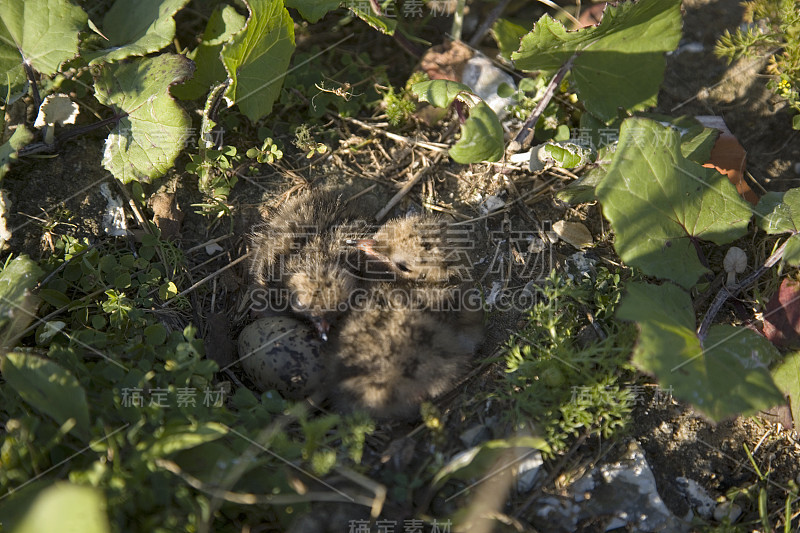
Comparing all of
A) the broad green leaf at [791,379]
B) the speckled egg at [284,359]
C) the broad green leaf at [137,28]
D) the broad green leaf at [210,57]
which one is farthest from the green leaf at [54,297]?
the broad green leaf at [791,379]

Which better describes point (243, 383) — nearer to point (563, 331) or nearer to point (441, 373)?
point (441, 373)

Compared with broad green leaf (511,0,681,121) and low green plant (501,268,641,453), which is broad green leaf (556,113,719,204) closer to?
broad green leaf (511,0,681,121)

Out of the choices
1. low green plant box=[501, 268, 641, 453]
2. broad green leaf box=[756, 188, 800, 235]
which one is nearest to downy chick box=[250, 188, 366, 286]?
low green plant box=[501, 268, 641, 453]

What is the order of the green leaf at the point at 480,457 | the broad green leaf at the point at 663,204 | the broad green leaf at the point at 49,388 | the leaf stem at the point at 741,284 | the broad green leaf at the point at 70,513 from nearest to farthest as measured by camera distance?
the broad green leaf at the point at 70,513
the broad green leaf at the point at 49,388
the green leaf at the point at 480,457
the broad green leaf at the point at 663,204
the leaf stem at the point at 741,284

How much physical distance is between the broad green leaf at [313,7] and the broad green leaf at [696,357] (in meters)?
2.19

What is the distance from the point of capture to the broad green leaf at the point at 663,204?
8.88ft

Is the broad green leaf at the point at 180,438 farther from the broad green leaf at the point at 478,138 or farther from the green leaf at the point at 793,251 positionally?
the green leaf at the point at 793,251

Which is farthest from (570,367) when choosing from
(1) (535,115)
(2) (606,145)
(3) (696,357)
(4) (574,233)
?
(1) (535,115)

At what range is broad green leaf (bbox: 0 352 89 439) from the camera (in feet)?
7.02

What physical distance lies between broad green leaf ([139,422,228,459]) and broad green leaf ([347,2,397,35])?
2.29m

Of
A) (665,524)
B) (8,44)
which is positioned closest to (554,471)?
(665,524)

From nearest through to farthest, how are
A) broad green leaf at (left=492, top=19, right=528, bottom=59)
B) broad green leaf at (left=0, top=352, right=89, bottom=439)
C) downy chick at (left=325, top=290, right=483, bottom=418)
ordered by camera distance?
broad green leaf at (left=0, top=352, right=89, bottom=439) < downy chick at (left=325, top=290, right=483, bottom=418) < broad green leaf at (left=492, top=19, right=528, bottom=59)

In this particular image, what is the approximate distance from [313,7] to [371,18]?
33cm

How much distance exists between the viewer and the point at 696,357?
2.42m
